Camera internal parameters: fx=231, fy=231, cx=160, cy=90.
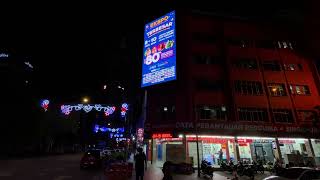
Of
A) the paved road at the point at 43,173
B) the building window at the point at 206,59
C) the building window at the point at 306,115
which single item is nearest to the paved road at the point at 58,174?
the paved road at the point at 43,173

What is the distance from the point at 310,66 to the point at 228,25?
14321 millimetres

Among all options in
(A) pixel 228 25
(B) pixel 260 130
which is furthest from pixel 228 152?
(A) pixel 228 25

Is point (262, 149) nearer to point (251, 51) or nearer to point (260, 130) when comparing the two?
point (260, 130)

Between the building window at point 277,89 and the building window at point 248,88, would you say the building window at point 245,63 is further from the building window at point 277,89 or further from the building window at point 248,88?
the building window at point 277,89

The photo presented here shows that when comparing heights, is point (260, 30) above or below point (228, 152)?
above

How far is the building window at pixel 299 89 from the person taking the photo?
33312 mm

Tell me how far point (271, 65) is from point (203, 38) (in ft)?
36.2

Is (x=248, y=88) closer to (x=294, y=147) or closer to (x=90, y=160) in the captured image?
(x=294, y=147)

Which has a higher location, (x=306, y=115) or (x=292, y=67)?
(x=292, y=67)

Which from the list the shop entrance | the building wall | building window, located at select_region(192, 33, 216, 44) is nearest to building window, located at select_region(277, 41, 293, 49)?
the building wall

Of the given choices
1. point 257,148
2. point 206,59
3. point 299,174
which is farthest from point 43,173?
point 257,148

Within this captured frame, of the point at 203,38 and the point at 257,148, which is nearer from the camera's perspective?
the point at 257,148

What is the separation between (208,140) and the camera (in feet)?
93.3

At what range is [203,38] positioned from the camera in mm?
33812
